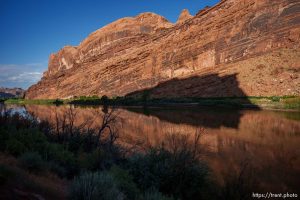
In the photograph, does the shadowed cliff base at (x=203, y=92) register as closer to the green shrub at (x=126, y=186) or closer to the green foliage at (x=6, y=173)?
the green shrub at (x=126, y=186)

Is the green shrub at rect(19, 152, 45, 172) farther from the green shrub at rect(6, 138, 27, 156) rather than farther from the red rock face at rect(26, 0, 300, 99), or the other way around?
the red rock face at rect(26, 0, 300, 99)

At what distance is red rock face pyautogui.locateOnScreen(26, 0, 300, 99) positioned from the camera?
53.8m

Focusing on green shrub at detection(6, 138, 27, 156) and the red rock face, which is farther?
the red rock face

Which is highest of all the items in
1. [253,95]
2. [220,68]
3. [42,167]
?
[220,68]

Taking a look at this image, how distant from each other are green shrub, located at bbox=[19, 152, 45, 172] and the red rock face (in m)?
44.0

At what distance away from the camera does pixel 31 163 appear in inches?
284

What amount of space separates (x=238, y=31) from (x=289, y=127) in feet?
168

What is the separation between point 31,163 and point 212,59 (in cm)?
6807

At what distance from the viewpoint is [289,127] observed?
68.0 ft

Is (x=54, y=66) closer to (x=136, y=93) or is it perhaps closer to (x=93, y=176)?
(x=136, y=93)

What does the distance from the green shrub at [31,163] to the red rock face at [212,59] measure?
4399cm

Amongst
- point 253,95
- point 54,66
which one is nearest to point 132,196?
point 253,95

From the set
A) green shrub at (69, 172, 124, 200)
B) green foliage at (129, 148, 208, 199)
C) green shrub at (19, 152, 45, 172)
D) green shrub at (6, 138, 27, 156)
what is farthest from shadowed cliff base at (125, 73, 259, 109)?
green shrub at (69, 172, 124, 200)

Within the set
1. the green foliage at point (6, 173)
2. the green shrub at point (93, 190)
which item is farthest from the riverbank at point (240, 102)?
the green foliage at point (6, 173)
